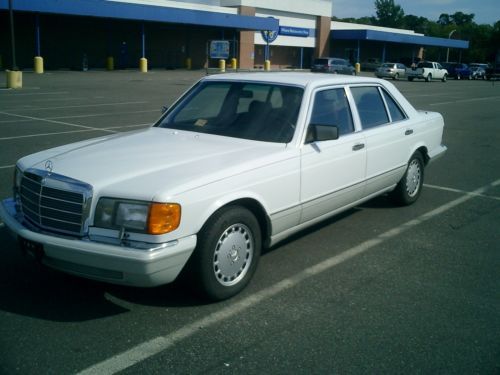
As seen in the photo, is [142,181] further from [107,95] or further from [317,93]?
[107,95]

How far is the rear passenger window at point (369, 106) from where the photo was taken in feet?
18.9

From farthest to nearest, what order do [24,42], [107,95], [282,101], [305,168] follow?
1. [24,42]
2. [107,95]
3. [282,101]
4. [305,168]

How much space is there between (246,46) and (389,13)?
3324 inches

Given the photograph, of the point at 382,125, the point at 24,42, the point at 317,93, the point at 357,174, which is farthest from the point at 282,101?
the point at 24,42

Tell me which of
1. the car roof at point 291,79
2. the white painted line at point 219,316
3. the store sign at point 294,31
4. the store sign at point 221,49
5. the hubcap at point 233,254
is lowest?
the white painted line at point 219,316

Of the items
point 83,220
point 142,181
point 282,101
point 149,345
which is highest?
point 282,101

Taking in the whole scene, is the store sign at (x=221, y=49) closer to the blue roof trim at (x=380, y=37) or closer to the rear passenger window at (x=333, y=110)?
the rear passenger window at (x=333, y=110)

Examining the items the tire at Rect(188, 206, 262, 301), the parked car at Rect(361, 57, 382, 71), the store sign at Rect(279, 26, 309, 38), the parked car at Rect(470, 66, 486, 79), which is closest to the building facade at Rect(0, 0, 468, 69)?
the store sign at Rect(279, 26, 309, 38)

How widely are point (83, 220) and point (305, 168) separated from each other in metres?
1.94

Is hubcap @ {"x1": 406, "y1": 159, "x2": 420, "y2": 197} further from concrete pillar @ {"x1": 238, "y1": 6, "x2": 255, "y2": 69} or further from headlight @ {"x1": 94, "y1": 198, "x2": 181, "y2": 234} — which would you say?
concrete pillar @ {"x1": 238, "y1": 6, "x2": 255, "y2": 69}

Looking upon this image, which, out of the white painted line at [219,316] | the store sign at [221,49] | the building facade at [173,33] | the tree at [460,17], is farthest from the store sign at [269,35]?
the tree at [460,17]

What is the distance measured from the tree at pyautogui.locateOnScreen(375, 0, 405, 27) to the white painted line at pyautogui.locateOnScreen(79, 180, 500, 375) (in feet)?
437

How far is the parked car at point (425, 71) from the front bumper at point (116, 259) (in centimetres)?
4619

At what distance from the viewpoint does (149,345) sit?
137 inches
